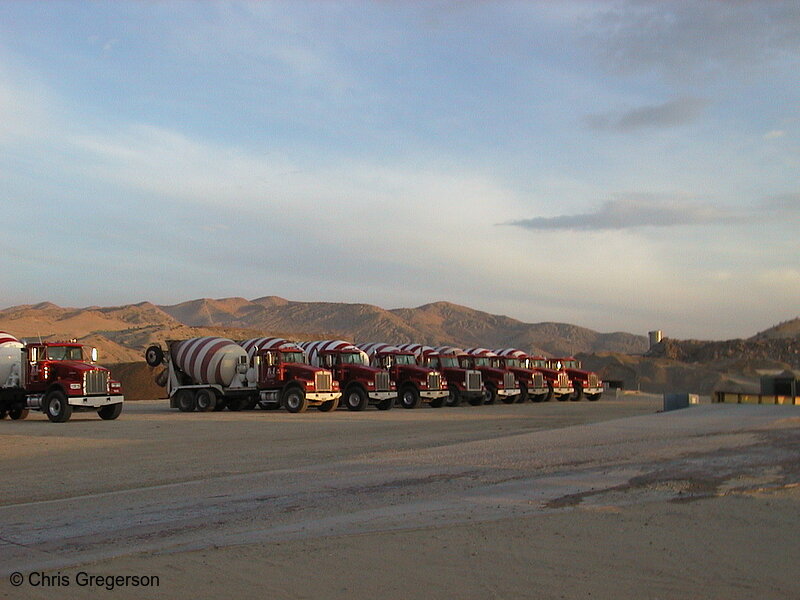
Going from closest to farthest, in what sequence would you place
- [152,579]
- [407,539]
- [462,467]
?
[152,579] → [407,539] → [462,467]

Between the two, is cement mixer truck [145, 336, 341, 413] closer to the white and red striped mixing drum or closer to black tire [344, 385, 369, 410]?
the white and red striped mixing drum

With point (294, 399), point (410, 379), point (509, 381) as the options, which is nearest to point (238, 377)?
point (294, 399)

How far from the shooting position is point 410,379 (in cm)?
3600

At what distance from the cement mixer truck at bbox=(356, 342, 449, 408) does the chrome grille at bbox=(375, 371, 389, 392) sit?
1697 mm

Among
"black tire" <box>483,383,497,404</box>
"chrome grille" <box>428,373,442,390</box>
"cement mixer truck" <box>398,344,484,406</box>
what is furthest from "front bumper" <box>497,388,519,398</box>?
"chrome grille" <box>428,373,442,390</box>

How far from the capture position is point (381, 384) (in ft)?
110

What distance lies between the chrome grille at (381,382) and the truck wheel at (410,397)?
248cm

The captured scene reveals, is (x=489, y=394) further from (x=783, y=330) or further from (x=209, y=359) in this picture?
(x=783, y=330)

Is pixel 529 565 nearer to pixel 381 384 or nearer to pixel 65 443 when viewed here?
pixel 65 443

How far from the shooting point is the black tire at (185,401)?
113 ft

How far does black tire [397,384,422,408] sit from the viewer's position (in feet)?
117

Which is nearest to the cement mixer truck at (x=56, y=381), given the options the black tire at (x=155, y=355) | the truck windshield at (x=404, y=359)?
the black tire at (x=155, y=355)

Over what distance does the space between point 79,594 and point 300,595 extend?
1.68m

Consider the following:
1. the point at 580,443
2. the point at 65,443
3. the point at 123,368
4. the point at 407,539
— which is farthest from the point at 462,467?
the point at 123,368
